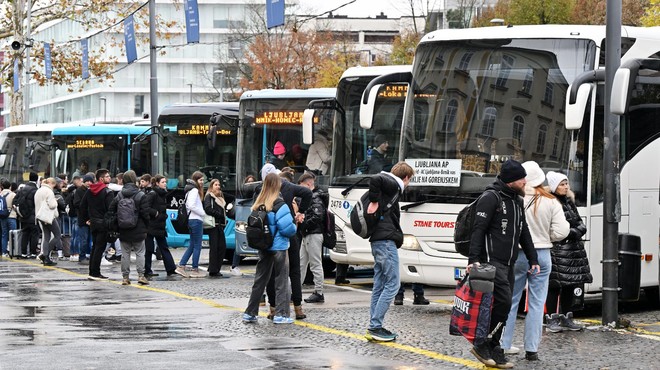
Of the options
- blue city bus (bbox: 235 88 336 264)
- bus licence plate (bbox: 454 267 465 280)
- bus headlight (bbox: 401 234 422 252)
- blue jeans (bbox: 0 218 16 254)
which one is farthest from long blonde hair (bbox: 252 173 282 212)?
blue jeans (bbox: 0 218 16 254)

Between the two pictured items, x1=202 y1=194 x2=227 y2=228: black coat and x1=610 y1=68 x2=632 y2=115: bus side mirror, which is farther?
x1=202 y1=194 x2=227 y2=228: black coat

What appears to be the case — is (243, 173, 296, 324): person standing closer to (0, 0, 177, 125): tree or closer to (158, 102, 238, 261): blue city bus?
(158, 102, 238, 261): blue city bus

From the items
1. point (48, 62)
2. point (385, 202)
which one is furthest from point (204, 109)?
point (48, 62)

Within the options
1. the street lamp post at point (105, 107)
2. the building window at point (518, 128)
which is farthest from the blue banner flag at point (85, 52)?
the street lamp post at point (105, 107)

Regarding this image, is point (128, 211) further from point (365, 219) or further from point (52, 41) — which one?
point (52, 41)

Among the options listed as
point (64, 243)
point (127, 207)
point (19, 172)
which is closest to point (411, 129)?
point (127, 207)

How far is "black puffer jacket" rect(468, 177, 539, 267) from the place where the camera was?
1132cm

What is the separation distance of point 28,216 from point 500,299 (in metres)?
19.2

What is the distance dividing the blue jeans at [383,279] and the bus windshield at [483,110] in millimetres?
2865

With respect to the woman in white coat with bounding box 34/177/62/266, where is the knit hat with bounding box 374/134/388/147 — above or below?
above

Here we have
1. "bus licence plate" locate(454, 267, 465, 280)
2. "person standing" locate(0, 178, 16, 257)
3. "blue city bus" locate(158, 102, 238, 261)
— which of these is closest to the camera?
"bus licence plate" locate(454, 267, 465, 280)

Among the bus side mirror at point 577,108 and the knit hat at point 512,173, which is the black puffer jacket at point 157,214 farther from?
the knit hat at point 512,173

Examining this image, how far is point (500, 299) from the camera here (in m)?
11.3

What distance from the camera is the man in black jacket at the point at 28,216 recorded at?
28.6 metres
